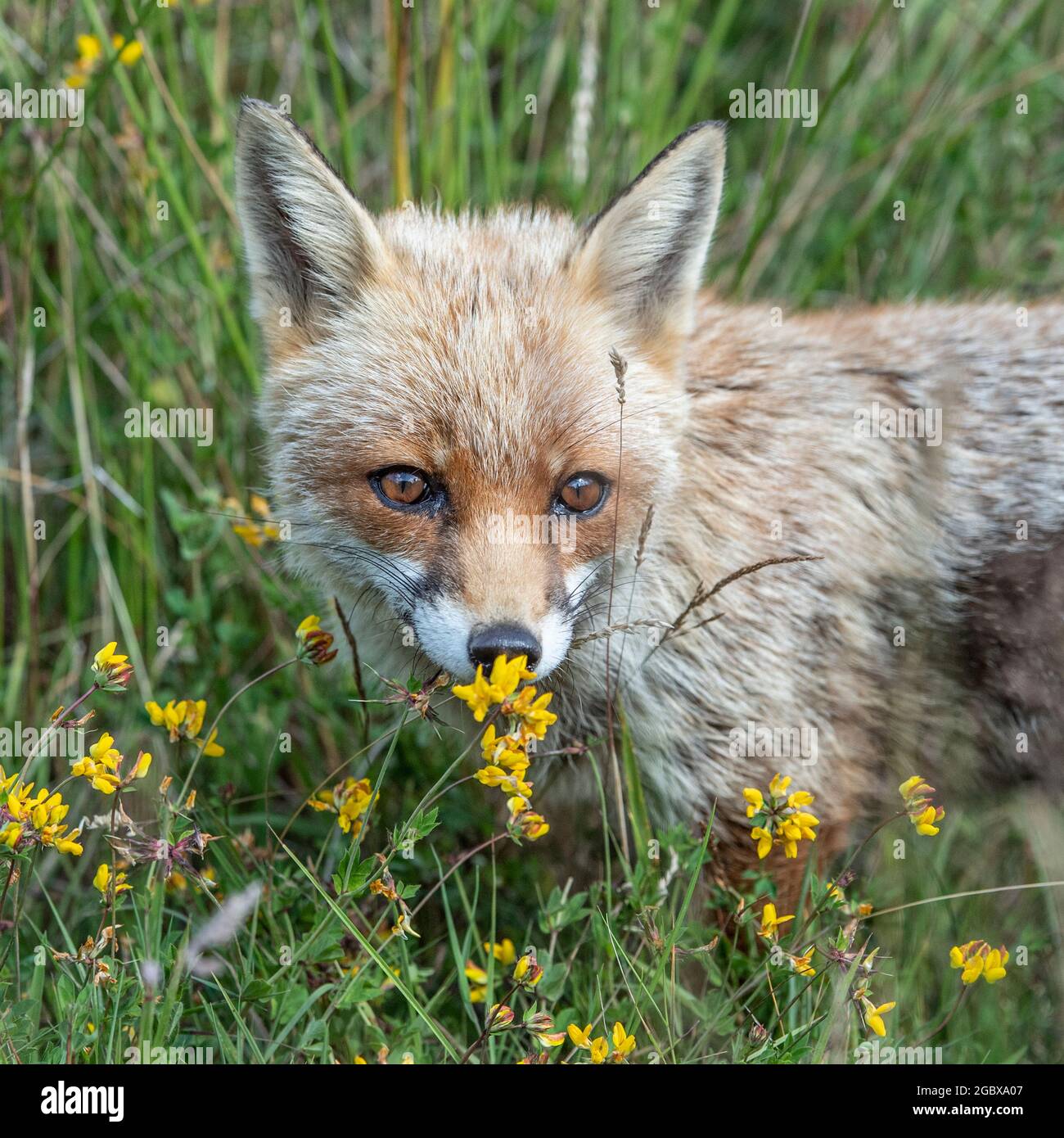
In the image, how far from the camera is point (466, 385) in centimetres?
318

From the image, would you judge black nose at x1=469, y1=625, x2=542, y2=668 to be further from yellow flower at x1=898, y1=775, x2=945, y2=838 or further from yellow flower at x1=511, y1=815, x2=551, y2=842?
yellow flower at x1=898, y1=775, x2=945, y2=838

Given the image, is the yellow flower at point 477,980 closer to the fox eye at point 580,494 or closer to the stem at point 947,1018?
the stem at point 947,1018

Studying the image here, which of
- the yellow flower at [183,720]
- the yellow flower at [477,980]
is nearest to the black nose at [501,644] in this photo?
the yellow flower at [183,720]

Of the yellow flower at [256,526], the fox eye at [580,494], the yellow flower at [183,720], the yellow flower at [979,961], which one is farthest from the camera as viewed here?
the yellow flower at [256,526]

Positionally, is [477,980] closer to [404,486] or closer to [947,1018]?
[947,1018]

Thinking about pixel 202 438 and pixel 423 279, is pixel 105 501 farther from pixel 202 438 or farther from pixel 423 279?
pixel 423 279

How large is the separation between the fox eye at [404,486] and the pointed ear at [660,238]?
834 mm

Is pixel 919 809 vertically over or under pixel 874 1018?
over

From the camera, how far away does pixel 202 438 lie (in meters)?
4.89

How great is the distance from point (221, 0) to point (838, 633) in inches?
170

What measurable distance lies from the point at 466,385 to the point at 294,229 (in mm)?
788

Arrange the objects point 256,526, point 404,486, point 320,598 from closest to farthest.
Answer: point 404,486, point 320,598, point 256,526

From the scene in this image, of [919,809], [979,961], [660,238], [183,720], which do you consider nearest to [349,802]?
[183,720]

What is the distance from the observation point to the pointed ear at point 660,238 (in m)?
3.23
